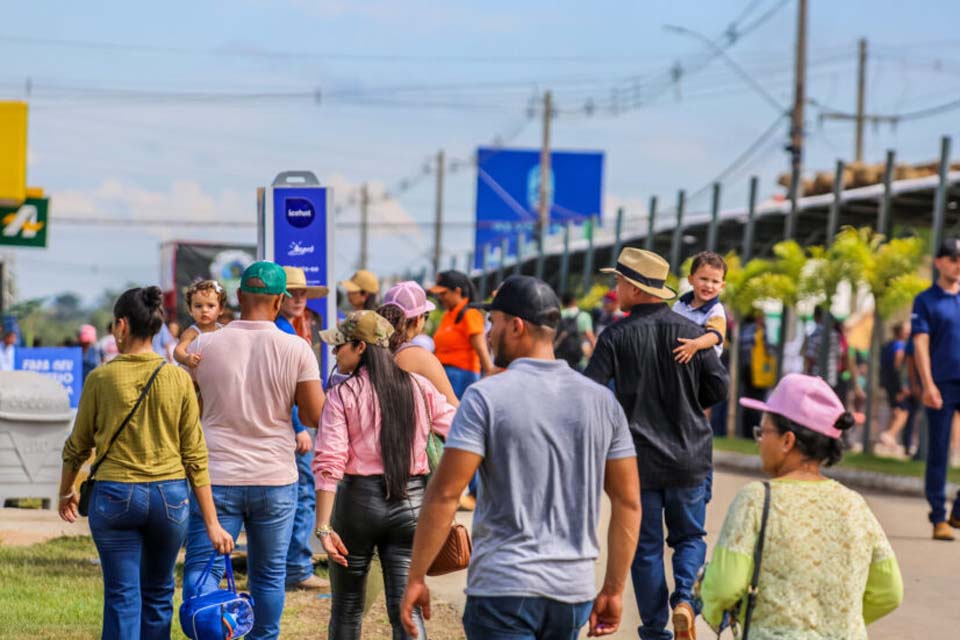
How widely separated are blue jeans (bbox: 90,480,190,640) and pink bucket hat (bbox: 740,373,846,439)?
106 inches

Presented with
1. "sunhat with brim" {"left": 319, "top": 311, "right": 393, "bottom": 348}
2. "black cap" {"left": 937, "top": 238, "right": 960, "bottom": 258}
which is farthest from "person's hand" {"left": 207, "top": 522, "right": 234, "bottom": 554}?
"black cap" {"left": 937, "top": 238, "right": 960, "bottom": 258}

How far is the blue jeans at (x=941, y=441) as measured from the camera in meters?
11.0

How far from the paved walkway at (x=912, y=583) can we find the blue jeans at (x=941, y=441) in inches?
15.5

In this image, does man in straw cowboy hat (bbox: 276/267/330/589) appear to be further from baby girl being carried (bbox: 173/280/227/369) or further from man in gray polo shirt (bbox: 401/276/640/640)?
man in gray polo shirt (bbox: 401/276/640/640)

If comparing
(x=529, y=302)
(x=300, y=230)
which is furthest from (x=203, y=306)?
(x=529, y=302)

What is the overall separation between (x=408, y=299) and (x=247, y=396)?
2.96 feet

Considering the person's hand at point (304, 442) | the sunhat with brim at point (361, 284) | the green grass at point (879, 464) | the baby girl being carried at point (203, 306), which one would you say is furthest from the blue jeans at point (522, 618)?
the green grass at point (879, 464)

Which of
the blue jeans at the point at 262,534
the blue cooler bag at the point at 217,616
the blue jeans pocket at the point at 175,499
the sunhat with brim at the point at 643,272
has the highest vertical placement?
the sunhat with brim at the point at 643,272

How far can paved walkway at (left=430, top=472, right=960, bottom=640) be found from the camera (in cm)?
820

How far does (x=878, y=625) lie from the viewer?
8344 millimetres

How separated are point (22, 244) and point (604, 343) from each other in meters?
20.5

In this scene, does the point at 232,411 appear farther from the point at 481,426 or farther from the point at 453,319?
the point at 453,319

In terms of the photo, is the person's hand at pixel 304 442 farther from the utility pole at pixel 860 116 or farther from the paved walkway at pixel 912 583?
the utility pole at pixel 860 116

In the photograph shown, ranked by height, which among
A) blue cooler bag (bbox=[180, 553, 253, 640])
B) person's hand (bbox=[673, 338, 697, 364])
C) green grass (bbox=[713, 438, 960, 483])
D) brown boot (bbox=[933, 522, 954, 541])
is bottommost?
green grass (bbox=[713, 438, 960, 483])
